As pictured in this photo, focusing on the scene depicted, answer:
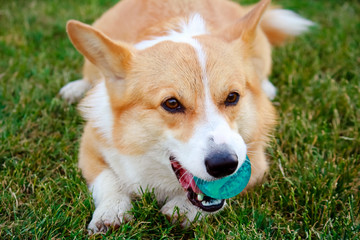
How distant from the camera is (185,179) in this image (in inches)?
105

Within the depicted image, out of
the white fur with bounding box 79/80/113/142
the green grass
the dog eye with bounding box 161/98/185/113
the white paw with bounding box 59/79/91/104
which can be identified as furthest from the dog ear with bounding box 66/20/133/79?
the white paw with bounding box 59/79/91/104

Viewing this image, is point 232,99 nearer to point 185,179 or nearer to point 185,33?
point 185,179

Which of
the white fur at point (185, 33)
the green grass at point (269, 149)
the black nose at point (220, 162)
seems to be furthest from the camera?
the white fur at point (185, 33)

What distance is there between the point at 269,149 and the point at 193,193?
974 mm

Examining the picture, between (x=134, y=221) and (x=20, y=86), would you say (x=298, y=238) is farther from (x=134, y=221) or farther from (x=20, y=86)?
(x=20, y=86)

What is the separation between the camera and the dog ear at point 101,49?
2.57 m

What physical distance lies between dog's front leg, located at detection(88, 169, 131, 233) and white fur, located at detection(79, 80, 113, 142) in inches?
11.9

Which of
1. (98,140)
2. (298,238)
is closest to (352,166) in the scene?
(298,238)

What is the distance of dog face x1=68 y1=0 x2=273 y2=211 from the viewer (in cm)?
237

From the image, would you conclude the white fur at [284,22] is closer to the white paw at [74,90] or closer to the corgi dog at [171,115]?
the corgi dog at [171,115]

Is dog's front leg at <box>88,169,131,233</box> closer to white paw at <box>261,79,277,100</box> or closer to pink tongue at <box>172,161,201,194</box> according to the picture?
pink tongue at <box>172,161,201,194</box>

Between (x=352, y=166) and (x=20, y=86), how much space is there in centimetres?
301

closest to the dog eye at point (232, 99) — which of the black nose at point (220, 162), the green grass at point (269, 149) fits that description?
the black nose at point (220, 162)

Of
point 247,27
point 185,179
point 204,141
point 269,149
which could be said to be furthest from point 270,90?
point 204,141
